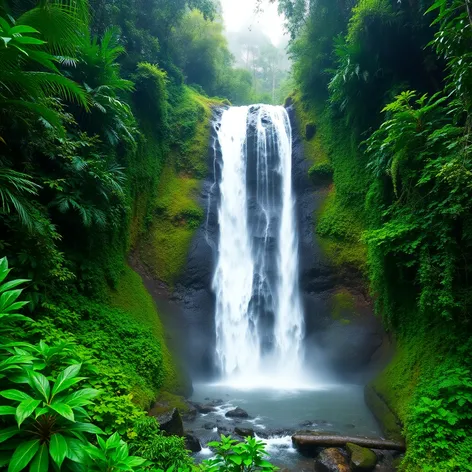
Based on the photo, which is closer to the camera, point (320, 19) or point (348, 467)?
point (348, 467)

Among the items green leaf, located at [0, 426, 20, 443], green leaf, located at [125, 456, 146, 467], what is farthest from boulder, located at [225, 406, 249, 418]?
green leaf, located at [0, 426, 20, 443]

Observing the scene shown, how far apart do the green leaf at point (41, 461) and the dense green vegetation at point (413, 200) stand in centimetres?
420

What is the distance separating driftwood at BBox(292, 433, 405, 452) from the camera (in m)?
5.08

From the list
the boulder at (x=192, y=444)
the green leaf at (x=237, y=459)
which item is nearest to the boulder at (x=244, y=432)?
the boulder at (x=192, y=444)

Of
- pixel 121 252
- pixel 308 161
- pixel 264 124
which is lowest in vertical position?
pixel 121 252

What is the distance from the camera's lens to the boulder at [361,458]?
4605 mm

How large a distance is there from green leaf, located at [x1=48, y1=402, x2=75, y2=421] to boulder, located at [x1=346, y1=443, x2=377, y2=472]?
169 inches

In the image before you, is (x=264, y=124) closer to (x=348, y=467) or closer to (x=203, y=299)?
(x=203, y=299)

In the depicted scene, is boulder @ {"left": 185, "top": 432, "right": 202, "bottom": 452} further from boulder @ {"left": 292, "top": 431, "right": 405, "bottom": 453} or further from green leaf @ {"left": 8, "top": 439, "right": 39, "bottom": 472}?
green leaf @ {"left": 8, "top": 439, "right": 39, "bottom": 472}

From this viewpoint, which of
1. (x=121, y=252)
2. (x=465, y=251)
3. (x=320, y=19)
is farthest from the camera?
(x=320, y=19)

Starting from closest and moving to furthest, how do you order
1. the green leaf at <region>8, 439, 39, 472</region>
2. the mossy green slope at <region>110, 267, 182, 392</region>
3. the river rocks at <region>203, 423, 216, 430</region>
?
the green leaf at <region>8, 439, 39, 472</region> < the river rocks at <region>203, 423, 216, 430</region> < the mossy green slope at <region>110, 267, 182, 392</region>

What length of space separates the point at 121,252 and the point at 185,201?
3.94 meters

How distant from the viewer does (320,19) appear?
1396 centimetres

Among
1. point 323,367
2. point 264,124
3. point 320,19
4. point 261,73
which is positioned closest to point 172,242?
point 323,367
